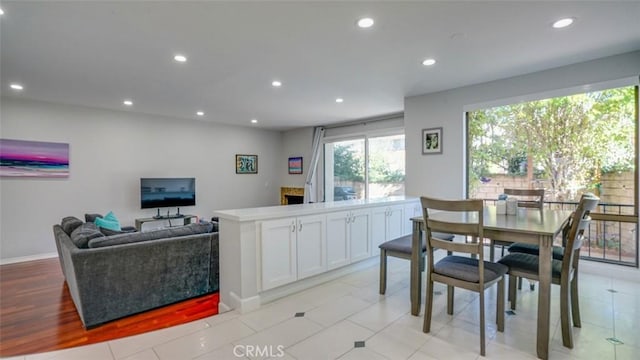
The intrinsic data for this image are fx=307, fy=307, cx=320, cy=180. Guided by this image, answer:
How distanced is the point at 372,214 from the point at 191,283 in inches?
89.3

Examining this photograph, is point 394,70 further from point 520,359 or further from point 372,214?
point 520,359

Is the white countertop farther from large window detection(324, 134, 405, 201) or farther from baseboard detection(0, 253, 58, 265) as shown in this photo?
baseboard detection(0, 253, 58, 265)

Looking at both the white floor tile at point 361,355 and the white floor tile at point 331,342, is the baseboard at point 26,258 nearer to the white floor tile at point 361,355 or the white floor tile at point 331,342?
the white floor tile at point 331,342

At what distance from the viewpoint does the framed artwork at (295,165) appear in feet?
28.4

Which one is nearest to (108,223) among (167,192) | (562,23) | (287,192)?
(167,192)

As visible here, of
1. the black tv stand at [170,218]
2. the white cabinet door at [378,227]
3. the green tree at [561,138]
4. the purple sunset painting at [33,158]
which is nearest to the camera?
the green tree at [561,138]

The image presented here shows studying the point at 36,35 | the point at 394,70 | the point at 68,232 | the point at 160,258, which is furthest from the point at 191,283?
the point at 394,70

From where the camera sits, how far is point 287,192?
898cm

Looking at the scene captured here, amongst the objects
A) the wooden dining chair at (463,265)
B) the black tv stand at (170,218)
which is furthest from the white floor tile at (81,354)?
the black tv stand at (170,218)

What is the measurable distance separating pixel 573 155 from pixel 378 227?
8.71 ft

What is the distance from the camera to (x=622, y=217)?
3.59m

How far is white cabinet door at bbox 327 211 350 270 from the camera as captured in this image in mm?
3428

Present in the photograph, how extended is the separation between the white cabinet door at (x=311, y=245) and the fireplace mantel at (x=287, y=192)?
527cm

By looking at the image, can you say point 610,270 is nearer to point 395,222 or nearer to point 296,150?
point 395,222
